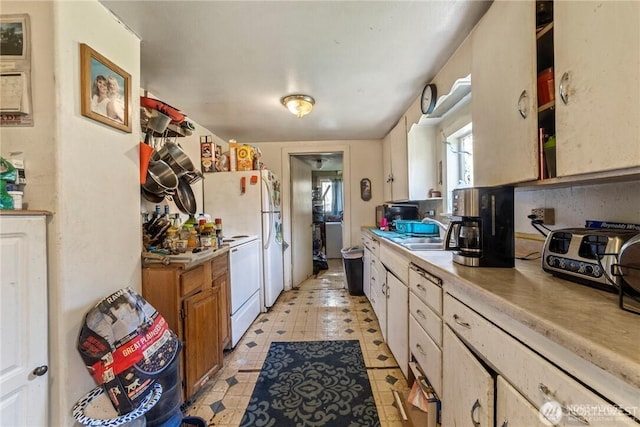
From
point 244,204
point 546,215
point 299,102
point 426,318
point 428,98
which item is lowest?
point 426,318

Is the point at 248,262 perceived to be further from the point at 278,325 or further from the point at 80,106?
the point at 80,106

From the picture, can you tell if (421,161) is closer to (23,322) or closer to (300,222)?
(300,222)

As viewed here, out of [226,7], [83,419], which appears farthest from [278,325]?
[226,7]

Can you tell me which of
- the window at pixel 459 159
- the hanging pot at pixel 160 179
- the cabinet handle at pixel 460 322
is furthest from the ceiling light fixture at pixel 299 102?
the cabinet handle at pixel 460 322

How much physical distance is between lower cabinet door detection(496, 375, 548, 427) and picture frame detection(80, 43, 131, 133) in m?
1.81

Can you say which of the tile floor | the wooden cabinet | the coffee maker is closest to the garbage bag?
the wooden cabinet

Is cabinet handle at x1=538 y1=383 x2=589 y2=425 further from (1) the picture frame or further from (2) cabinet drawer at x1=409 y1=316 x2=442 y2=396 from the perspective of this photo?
(1) the picture frame

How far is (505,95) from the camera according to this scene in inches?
43.6

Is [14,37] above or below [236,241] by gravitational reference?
above

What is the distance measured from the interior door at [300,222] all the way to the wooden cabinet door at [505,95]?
2.89 metres

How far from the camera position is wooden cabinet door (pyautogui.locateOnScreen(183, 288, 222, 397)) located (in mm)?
1507

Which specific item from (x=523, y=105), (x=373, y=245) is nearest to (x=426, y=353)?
(x=523, y=105)

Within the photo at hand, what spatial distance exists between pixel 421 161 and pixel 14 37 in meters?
2.76

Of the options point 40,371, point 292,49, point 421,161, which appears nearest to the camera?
point 40,371
